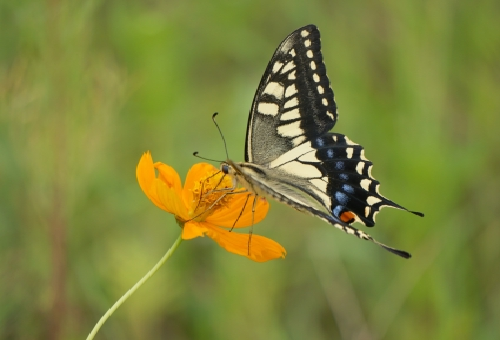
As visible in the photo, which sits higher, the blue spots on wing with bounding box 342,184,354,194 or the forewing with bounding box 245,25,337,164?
the forewing with bounding box 245,25,337,164

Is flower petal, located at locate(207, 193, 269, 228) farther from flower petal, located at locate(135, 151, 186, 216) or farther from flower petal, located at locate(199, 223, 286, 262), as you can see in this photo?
flower petal, located at locate(135, 151, 186, 216)

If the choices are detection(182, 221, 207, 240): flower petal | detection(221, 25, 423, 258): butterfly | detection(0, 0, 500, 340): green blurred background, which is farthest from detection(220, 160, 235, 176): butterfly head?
detection(0, 0, 500, 340): green blurred background

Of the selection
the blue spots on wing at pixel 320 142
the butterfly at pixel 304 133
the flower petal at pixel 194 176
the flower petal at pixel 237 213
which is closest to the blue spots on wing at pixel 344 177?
the butterfly at pixel 304 133

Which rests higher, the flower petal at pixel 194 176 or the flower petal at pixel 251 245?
the flower petal at pixel 194 176

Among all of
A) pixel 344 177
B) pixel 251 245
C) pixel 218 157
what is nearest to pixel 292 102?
pixel 344 177

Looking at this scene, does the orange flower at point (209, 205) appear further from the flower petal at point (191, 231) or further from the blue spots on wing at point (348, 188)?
the blue spots on wing at point (348, 188)

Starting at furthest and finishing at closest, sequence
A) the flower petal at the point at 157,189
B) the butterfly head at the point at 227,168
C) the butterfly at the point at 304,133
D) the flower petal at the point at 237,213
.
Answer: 1. the butterfly at the point at 304,133
2. the flower petal at the point at 237,213
3. the butterfly head at the point at 227,168
4. the flower petal at the point at 157,189

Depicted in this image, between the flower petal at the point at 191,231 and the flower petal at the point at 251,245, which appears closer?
the flower petal at the point at 191,231

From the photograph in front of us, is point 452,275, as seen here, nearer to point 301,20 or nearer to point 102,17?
point 301,20
